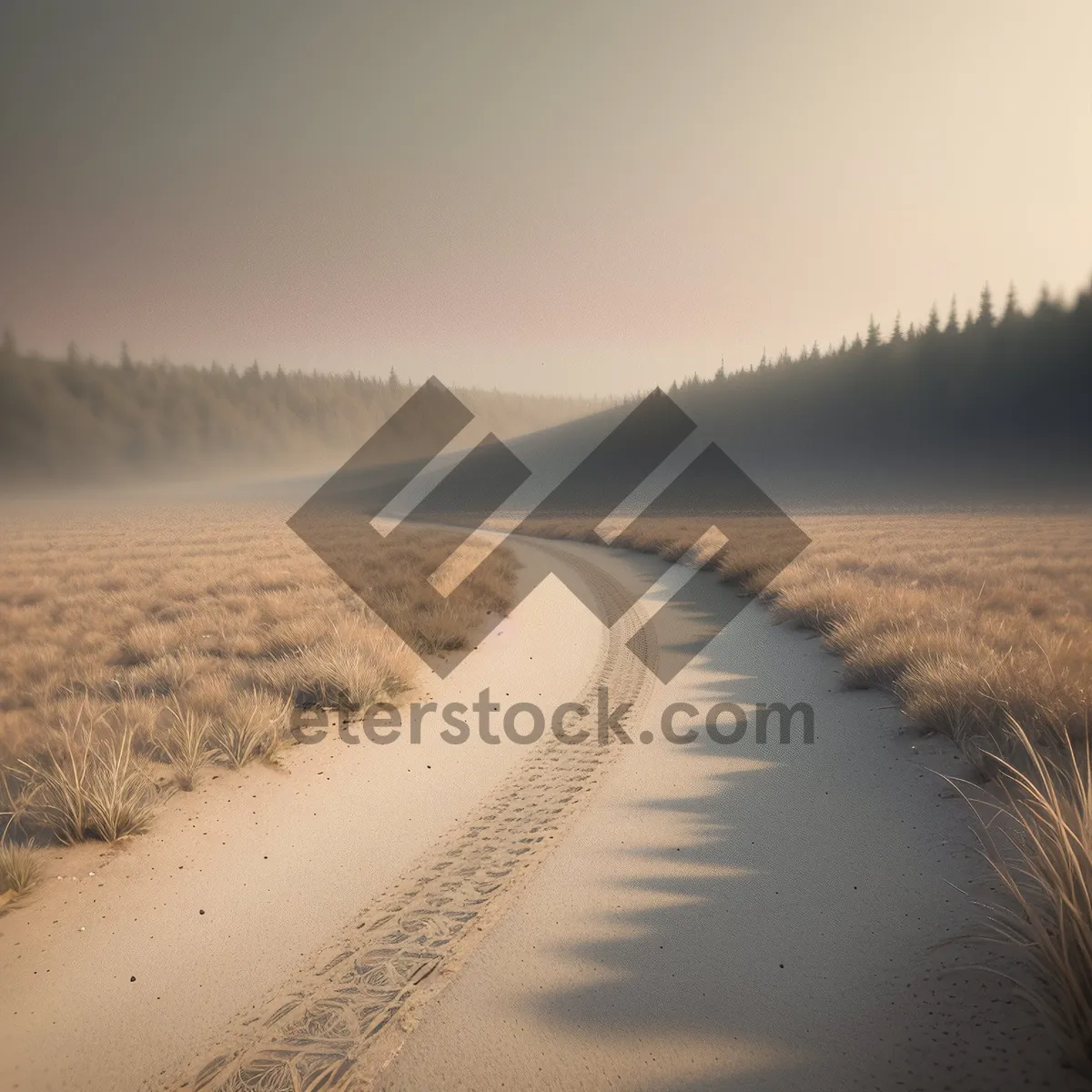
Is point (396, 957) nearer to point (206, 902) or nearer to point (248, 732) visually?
point (206, 902)

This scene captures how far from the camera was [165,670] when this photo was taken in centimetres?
682

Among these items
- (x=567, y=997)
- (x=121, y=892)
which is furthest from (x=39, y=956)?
(x=567, y=997)

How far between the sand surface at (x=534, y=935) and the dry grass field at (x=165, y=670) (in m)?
0.39

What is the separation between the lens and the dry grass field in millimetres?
4023

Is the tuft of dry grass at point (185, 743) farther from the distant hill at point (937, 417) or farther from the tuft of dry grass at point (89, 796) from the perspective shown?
the distant hill at point (937, 417)

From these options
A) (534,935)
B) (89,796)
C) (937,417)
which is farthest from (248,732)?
(937,417)

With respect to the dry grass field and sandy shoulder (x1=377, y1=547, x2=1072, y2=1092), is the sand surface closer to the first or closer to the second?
sandy shoulder (x1=377, y1=547, x2=1072, y2=1092)

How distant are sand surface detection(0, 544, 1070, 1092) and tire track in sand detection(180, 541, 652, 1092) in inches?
0.5

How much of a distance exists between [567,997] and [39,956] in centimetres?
280

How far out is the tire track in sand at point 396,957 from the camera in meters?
2.33

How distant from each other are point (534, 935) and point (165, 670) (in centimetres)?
603

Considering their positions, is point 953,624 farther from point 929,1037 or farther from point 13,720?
point 13,720

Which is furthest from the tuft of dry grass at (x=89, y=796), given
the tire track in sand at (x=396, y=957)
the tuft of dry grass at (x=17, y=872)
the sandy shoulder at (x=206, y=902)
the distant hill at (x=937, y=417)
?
the distant hill at (x=937, y=417)

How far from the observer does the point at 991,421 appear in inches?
2677
